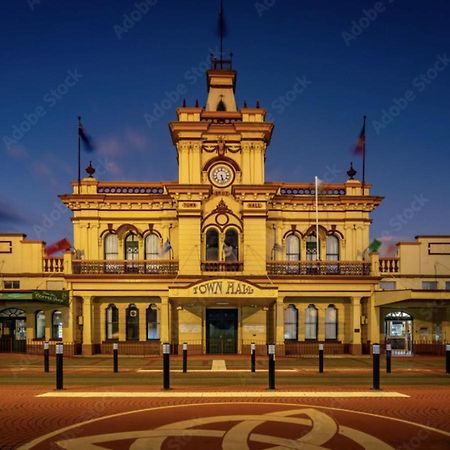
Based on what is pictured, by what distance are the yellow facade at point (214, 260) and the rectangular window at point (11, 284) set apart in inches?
5.2

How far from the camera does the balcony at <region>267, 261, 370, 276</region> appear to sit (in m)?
36.3

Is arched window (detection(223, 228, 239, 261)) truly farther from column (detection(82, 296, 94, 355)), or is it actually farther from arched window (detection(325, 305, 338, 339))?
column (detection(82, 296, 94, 355))

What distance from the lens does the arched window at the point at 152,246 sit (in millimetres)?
38062

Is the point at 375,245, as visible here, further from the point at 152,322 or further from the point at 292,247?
the point at 152,322

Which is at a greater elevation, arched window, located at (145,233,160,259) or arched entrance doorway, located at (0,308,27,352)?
arched window, located at (145,233,160,259)

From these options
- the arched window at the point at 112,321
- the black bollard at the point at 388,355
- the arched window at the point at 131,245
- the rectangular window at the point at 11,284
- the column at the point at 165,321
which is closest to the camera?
the black bollard at the point at 388,355

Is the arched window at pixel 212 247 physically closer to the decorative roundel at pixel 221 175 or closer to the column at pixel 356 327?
the decorative roundel at pixel 221 175

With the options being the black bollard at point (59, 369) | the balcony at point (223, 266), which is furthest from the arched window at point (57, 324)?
the black bollard at point (59, 369)

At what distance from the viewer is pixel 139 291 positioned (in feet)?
118

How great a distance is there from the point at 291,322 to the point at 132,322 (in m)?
9.86

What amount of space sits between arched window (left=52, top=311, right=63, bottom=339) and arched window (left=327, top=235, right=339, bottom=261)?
17288 mm

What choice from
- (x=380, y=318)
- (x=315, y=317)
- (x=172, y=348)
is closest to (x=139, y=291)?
(x=172, y=348)

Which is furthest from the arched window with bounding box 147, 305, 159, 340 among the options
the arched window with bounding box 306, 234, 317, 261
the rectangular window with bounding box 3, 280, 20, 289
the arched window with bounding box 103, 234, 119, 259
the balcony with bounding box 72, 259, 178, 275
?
the arched window with bounding box 306, 234, 317, 261

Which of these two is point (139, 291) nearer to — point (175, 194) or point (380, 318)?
point (175, 194)
